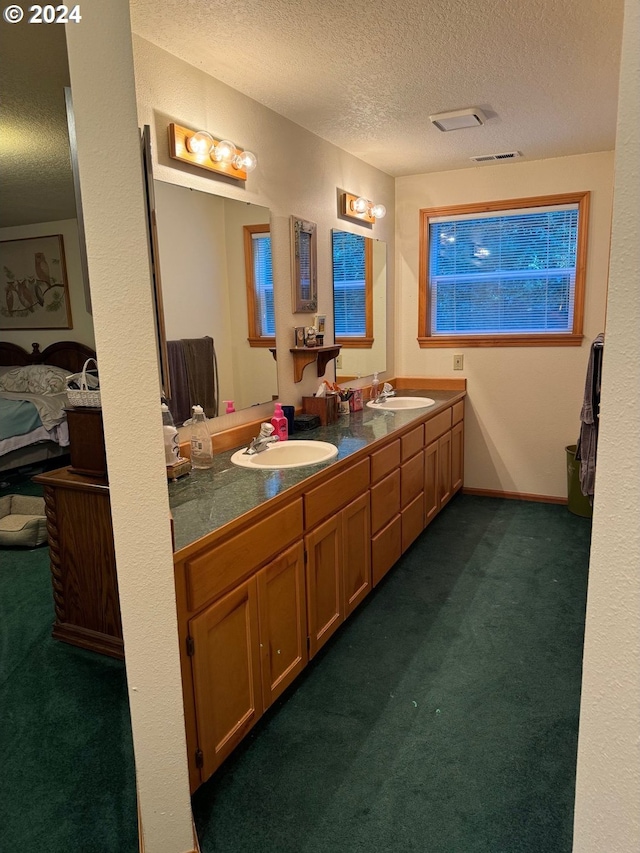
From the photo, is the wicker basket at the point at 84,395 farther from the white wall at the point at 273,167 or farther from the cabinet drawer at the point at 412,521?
the cabinet drawer at the point at 412,521

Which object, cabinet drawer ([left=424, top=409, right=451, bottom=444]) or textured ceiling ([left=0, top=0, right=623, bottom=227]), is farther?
cabinet drawer ([left=424, top=409, right=451, bottom=444])

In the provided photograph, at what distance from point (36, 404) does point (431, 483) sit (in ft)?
10.8

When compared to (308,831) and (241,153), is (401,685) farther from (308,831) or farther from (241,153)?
(241,153)

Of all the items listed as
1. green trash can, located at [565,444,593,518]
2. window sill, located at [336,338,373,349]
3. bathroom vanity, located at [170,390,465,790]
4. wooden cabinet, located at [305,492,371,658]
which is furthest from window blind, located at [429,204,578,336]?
wooden cabinet, located at [305,492,371,658]

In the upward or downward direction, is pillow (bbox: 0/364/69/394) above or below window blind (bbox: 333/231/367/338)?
below

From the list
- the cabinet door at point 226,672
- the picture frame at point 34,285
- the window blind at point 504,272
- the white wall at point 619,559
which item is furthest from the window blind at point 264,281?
the picture frame at point 34,285

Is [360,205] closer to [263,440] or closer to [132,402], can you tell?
[263,440]

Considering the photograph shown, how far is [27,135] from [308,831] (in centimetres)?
285

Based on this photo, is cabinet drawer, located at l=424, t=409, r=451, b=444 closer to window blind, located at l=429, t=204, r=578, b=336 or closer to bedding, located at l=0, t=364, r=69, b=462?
window blind, located at l=429, t=204, r=578, b=336

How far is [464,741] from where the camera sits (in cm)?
186

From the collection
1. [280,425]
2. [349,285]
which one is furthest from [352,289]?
[280,425]

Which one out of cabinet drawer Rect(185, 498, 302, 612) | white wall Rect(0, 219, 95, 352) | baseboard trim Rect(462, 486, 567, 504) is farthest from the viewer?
white wall Rect(0, 219, 95, 352)

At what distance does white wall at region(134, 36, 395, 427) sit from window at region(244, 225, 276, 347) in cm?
7

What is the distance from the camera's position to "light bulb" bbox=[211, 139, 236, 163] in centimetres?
229
